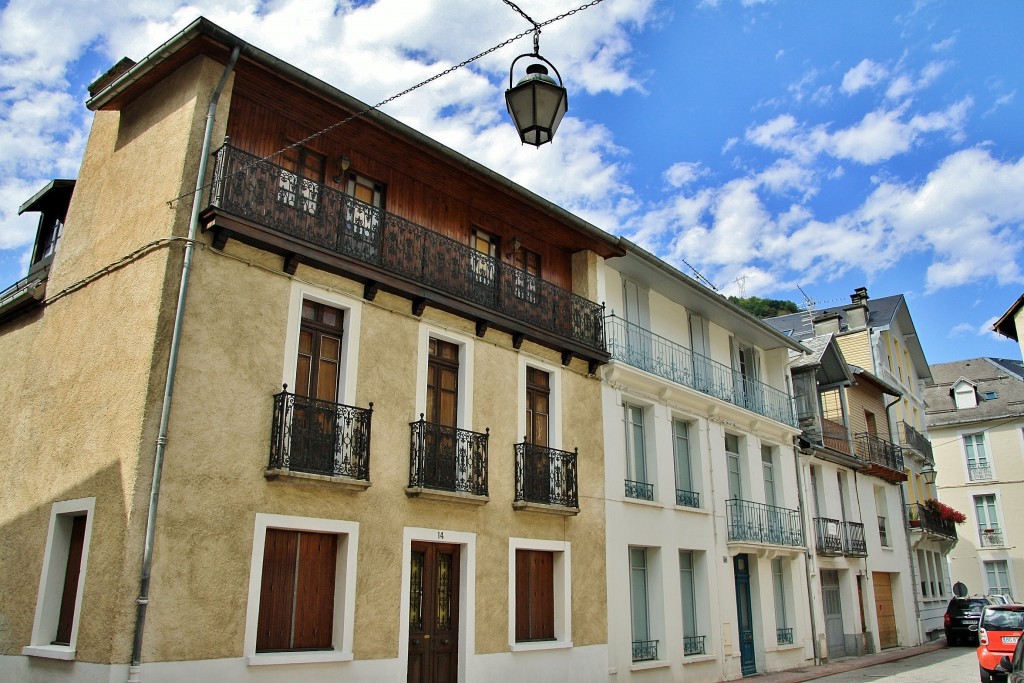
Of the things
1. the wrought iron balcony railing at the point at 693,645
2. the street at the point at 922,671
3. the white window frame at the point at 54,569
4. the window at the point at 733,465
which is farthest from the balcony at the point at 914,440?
the white window frame at the point at 54,569

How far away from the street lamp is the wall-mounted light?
5006 millimetres

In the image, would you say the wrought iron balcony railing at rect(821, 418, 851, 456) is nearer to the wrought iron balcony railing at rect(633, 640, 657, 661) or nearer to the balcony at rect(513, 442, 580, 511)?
the wrought iron balcony railing at rect(633, 640, 657, 661)

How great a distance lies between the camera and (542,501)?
533 inches

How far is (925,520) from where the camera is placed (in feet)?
98.5

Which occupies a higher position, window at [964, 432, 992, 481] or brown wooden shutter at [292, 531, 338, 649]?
window at [964, 432, 992, 481]

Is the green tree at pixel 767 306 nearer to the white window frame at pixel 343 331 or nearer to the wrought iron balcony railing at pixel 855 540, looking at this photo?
the wrought iron balcony railing at pixel 855 540

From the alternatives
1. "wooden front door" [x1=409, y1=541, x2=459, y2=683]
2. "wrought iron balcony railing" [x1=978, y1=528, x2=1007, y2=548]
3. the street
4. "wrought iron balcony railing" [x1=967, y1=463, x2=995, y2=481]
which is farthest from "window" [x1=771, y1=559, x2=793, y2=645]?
"wrought iron balcony railing" [x1=967, y1=463, x2=995, y2=481]

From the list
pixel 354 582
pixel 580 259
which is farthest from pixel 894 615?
pixel 354 582

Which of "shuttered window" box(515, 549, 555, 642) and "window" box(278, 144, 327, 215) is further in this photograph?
"shuttered window" box(515, 549, 555, 642)

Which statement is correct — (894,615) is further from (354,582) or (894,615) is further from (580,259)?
(354,582)

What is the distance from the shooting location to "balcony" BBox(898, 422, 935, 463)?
102 ft

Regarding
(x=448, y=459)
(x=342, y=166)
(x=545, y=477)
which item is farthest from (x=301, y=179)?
(x=545, y=477)

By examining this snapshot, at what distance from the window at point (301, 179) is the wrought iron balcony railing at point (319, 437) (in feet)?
8.47

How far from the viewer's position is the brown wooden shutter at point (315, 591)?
10070 millimetres
